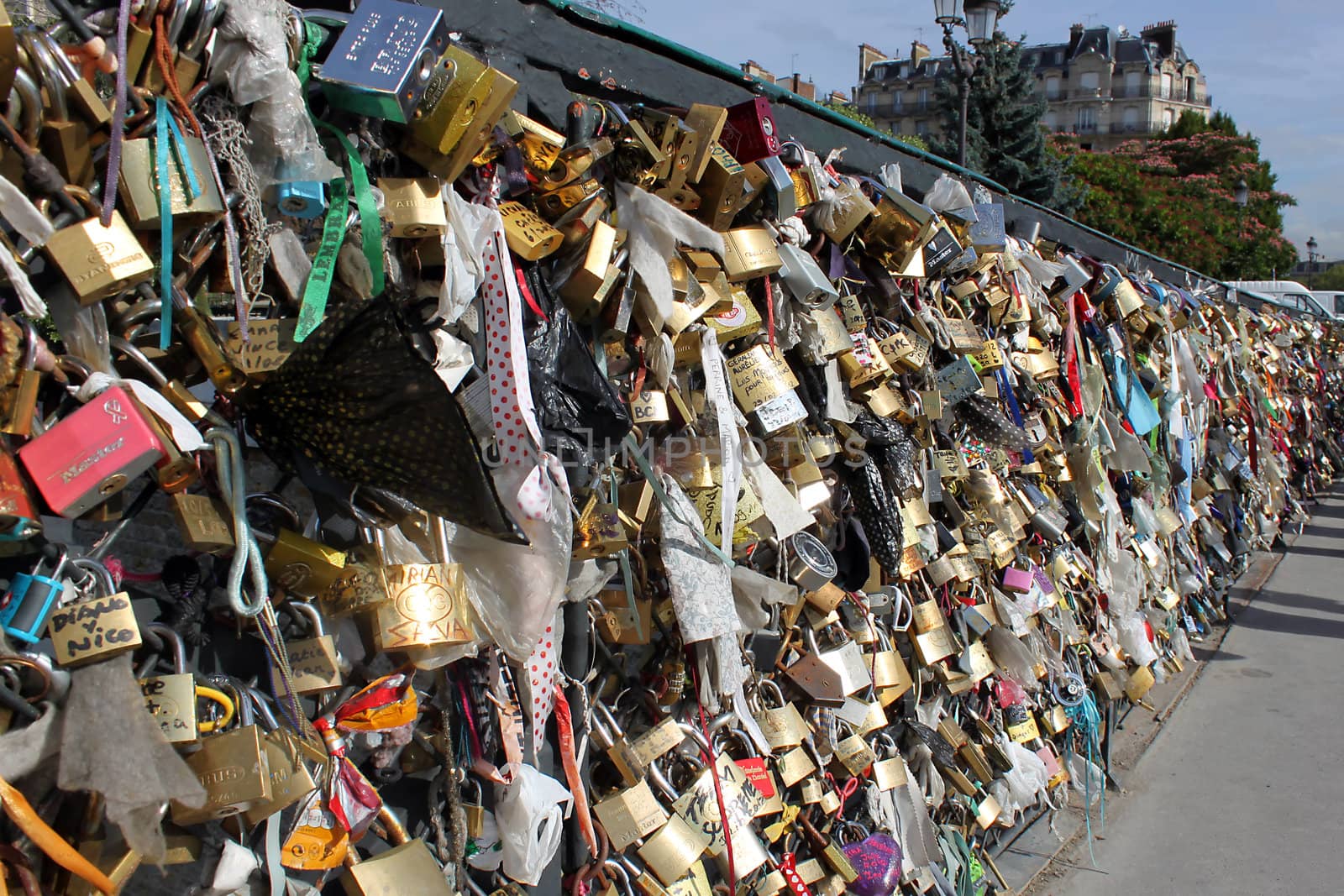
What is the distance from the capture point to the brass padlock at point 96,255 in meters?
1.12

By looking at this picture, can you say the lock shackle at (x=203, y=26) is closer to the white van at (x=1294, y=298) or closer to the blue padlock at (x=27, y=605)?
the blue padlock at (x=27, y=605)

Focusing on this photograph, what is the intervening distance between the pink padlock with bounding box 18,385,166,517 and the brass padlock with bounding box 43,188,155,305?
0.13 meters

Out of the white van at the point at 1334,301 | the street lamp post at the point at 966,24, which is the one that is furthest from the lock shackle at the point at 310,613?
the white van at the point at 1334,301

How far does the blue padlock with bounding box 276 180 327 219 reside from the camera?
138 centimetres

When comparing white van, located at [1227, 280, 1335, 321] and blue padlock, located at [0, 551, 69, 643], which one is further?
white van, located at [1227, 280, 1335, 321]

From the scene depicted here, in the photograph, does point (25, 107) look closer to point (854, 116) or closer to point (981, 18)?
point (981, 18)

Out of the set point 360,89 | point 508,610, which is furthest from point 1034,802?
point 360,89

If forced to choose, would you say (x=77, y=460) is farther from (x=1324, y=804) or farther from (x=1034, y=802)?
(x=1324, y=804)

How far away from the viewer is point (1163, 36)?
277 ft

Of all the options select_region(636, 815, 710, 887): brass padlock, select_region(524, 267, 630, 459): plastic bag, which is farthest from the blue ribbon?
select_region(636, 815, 710, 887): brass padlock

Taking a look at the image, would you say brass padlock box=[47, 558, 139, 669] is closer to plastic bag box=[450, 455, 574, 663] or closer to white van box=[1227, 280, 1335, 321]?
plastic bag box=[450, 455, 574, 663]

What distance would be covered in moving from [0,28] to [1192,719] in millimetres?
5440

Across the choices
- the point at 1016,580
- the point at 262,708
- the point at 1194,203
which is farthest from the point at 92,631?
the point at 1194,203

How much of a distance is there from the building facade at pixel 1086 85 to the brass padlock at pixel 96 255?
259ft
